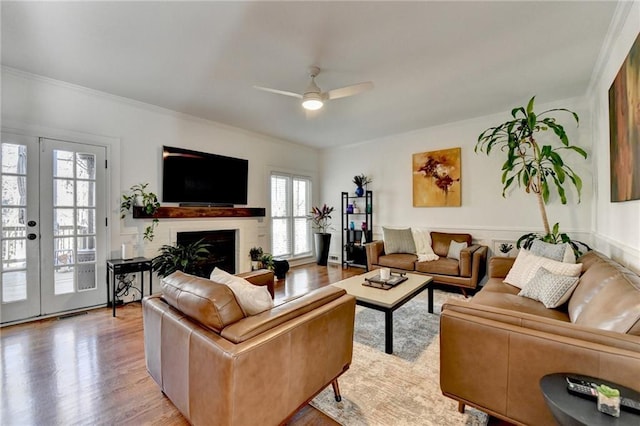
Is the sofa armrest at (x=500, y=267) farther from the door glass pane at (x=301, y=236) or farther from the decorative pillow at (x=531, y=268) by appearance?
the door glass pane at (x=301, y=236)

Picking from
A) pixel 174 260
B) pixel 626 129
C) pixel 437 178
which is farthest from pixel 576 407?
pixel 437 178

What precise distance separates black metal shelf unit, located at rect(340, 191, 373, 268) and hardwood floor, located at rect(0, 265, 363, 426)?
3.97 meters

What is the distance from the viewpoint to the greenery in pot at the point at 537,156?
3.32 metres

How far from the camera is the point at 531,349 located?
1.33 m

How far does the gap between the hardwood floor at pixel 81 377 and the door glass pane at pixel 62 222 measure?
1.02 meters

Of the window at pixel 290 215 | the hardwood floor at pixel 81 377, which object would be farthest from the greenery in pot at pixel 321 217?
the hardwood floor at pixel 81 377

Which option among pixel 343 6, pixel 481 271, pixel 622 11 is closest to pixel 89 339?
pixel 343 6

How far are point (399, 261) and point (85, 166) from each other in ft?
15.1

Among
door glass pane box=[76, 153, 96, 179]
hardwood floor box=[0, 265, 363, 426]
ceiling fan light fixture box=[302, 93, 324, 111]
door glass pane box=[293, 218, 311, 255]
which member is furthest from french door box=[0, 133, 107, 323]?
door glass pane box=[293, 218, 311, 255]

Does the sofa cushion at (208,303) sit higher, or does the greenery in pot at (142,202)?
the greenery in pot at (142,202)

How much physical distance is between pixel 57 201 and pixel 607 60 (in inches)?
242

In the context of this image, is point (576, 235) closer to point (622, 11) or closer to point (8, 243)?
point (622, 11)

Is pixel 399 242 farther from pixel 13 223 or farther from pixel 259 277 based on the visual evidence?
pixel 13 223

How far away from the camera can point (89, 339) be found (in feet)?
8.77
